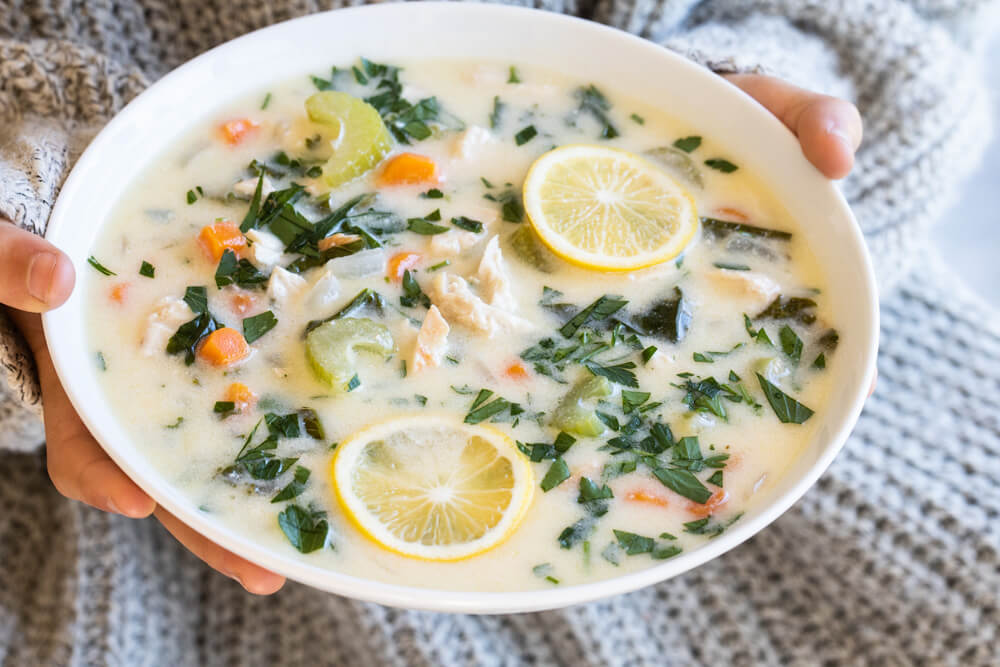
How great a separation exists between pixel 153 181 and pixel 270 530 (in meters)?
0.67

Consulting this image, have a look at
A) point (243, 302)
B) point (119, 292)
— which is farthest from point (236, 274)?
point (119, 292)

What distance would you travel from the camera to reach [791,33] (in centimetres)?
215

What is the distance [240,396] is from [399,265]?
316 mm

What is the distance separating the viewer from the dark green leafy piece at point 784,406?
4.32 feet

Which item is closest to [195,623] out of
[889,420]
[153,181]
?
[153,181]

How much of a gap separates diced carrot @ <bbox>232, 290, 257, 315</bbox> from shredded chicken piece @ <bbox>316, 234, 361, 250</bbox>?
0.45 ft

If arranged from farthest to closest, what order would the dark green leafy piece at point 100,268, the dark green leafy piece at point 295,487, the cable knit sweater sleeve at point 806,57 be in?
the cable knit sweater sleeve at point 806,57 → the dark green leafy piece at point 100,268 → the dark green leafy piece at point 295,487

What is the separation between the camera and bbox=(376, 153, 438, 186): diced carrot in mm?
1579

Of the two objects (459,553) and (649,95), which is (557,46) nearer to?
(649,95)

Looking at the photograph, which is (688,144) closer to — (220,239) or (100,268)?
(220,239)

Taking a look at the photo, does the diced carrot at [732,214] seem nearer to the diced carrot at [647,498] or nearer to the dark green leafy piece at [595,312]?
the dark green leafy piece at [595,312]

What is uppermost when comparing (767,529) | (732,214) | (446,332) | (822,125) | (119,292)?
(822,125)

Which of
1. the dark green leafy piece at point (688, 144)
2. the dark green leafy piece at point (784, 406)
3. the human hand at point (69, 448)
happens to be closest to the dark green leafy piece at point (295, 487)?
the human hand at point (69, 448)

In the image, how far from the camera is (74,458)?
139cm
